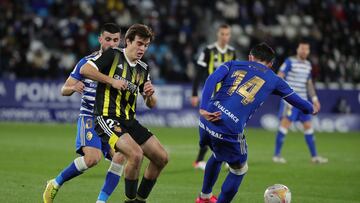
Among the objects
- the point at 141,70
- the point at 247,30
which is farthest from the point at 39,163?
the point at 247,30

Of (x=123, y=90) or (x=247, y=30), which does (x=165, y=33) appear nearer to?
(x=247, y=30)

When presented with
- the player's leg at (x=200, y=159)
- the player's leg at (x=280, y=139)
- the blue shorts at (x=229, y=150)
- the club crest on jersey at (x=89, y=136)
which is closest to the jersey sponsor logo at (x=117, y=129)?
the club crest on jersey at (x=89, y=136)

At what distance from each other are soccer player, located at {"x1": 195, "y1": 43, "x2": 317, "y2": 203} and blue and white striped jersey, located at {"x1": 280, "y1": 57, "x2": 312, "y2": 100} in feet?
22.6

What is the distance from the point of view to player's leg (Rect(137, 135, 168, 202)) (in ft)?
29.0

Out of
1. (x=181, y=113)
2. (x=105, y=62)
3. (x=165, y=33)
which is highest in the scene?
(x=105, y=62)

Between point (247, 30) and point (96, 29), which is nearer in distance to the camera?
point (96, 29)

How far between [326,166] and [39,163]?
5.64 meters

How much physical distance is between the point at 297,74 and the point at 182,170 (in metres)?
3.66

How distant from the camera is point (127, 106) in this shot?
8.91m

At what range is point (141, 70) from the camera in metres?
9.09

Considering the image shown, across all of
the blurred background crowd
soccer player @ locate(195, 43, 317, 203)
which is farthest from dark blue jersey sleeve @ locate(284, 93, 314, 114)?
the blurred background crowd

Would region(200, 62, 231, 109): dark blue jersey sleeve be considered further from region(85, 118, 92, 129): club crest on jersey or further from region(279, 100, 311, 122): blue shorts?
region(279, 100, 311, 122): blue shorts

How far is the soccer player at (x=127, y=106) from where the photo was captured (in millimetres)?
8664

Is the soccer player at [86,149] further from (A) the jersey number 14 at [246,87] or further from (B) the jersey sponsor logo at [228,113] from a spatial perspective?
(A) the jersey number 14 at [246,87]
